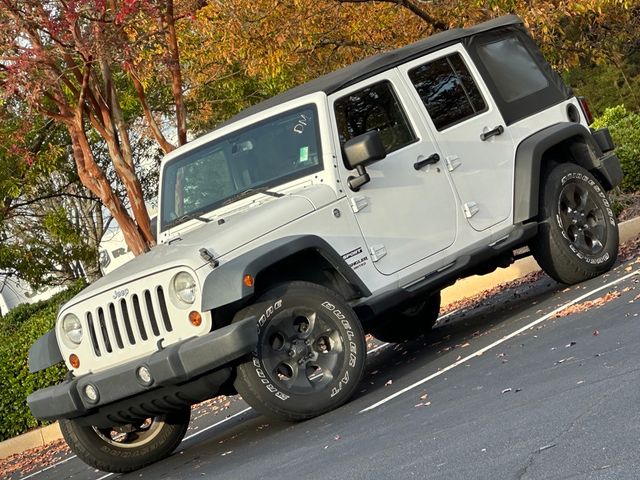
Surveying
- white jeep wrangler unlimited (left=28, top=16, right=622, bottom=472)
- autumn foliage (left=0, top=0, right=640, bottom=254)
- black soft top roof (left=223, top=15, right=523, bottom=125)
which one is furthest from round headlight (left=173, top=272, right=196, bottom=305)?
autumn foliage (left=0, top=0, right=640, bottom=254)

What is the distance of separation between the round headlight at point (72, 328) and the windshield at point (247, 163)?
46.7 inches

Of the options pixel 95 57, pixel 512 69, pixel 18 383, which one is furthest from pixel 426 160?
pixel 18 383

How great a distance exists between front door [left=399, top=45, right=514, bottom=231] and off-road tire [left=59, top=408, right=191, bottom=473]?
2.62 m

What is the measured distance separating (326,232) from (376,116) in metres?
1.26

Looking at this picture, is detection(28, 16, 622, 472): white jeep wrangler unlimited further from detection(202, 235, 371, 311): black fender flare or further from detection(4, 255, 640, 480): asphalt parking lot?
detection(4, 255, 640, 480): asphalt parking lot

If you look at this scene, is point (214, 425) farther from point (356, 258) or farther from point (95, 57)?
point (95, 57)

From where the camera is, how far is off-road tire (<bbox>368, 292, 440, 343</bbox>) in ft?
34.4

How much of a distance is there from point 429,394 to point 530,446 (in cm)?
209

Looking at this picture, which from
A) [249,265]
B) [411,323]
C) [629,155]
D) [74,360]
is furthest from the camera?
[629,155]

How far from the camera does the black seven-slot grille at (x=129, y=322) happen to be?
732 centimetres

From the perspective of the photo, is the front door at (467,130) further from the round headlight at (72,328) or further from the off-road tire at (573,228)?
the round headlight at (72,328)

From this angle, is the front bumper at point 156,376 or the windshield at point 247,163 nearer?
the front bumper at point 156,376

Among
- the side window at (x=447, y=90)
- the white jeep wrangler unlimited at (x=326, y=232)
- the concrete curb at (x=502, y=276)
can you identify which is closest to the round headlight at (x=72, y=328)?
the white jeep wrangler unlimited at (x=326, y=232)

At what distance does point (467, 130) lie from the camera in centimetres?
920
